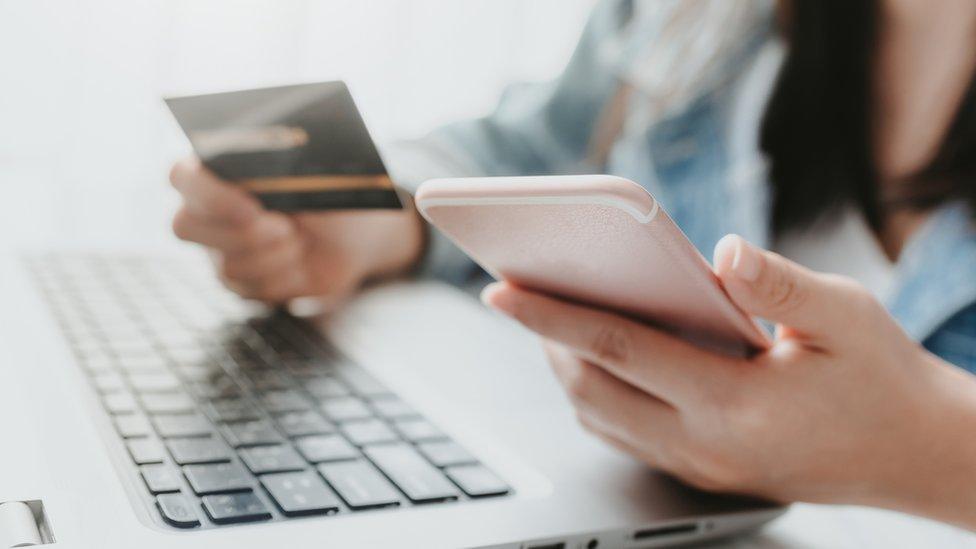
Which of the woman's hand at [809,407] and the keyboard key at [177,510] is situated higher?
the keyboard key at [177,510]

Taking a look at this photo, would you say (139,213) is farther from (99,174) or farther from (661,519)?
(661,519)

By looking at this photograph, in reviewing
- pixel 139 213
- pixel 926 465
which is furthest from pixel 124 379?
pixel 139 213

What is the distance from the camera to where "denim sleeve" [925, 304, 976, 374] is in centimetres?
59

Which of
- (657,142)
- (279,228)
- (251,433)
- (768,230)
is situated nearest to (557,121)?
(657,142)

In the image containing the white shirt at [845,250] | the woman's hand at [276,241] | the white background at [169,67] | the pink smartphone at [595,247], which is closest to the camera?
the pink smartphone at [595,247]

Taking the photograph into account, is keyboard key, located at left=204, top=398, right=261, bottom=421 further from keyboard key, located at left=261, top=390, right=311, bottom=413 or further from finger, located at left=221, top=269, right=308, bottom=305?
finger, located at left=221, top=269, right=308, bottom=305

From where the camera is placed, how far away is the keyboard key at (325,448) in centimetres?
35

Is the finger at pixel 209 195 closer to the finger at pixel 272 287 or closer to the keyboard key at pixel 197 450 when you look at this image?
the finger at pixel 272 287

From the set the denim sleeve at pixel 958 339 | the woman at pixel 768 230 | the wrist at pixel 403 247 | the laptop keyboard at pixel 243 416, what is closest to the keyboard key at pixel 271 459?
the laptop keyboard at pixel 243 416

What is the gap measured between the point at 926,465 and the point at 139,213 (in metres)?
0.73

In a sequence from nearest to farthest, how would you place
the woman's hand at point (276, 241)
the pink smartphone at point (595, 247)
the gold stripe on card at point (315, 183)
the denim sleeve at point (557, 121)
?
the pink smartphone at point (595, 247) < the gold stripe on card at point (315, 183) < the woman's hand at point (276, 241) < the denim sleeve at point (557, 121)

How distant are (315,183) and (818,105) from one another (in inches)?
19.2

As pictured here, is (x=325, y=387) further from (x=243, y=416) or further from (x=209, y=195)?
(x=209, y=195)

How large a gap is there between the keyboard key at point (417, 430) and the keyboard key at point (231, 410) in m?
0.06
